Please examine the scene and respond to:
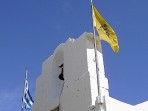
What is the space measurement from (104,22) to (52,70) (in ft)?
9.42

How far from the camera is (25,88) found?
15.9 metres

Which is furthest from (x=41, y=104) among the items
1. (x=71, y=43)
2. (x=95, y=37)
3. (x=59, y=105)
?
(x=95, y=37)

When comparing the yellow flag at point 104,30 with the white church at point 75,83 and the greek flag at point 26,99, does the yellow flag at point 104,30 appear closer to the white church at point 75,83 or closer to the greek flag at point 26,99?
the white church at point 75,83

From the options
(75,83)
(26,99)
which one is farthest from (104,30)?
(26,99)

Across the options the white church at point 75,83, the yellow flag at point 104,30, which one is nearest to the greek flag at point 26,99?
the white church at point 75,83

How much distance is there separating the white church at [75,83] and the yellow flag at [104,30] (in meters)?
0.40

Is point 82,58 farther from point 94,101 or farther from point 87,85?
point 94,101

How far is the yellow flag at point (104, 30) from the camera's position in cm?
1144

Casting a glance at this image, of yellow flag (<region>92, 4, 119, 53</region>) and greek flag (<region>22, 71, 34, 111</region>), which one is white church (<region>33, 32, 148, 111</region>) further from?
greek flag (<region>22, 71, 34, 111</region>)

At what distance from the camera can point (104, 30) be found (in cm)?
1161

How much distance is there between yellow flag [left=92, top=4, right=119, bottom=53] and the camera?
1144 centimetres

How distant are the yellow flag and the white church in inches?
15.6

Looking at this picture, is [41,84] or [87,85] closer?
[87,85]

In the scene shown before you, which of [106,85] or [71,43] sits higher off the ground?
[71,43]
